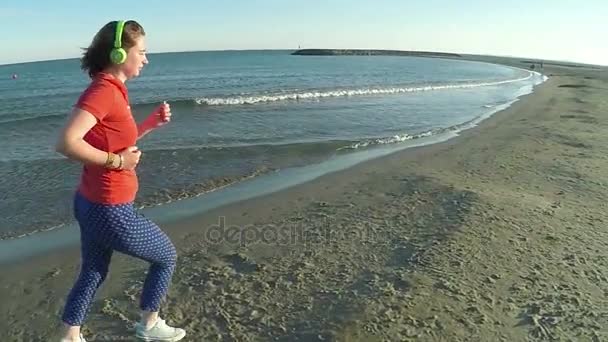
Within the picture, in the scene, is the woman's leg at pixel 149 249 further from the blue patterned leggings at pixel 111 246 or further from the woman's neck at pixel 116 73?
the woman's neck at pixel 116 73

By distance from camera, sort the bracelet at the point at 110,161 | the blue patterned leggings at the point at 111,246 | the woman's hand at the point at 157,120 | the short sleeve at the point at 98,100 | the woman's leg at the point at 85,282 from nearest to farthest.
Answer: the short sleeve at the point at 98,100, the bracelet at the point at 110,161, the blue patterned leggings at the point at 111,246, the woman's leg at the point at 85,282, the woman's hand at the point at 157,120

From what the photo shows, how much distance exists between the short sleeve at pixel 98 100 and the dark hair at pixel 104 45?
7.0 inches

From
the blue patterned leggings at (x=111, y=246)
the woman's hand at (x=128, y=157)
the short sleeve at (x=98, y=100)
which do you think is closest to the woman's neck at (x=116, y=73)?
→ the short sleeve at (x=98, y=100)

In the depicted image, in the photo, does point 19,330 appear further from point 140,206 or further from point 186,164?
point 186,164

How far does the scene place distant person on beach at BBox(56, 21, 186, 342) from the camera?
7.96ft

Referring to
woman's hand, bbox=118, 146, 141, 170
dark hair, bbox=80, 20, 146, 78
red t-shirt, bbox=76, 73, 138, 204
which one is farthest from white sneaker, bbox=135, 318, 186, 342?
dark hair, bbox=80, 20, 146, 78

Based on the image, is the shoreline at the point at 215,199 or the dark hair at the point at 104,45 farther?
the shoreline at the point at 215,199

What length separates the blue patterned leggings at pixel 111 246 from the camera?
2.76 meters

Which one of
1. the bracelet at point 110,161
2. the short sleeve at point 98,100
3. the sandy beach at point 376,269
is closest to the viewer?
the short sleeve at point 98,100

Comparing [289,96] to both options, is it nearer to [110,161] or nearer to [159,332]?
[159,332]

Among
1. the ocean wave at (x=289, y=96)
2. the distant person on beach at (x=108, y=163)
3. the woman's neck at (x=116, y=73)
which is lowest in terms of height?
the ocean wave at (x=289, y=96)

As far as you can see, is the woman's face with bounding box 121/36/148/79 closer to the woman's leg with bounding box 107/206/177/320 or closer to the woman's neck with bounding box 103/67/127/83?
the woman's neck with bounding box 103/67/127/83

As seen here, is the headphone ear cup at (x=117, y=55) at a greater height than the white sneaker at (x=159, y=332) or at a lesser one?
greater

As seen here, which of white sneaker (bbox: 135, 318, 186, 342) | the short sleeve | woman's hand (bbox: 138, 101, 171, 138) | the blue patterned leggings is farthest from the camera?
white sneaker (bbox: 135, 318, 186, 342)
